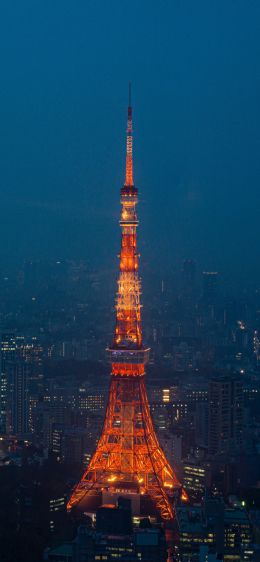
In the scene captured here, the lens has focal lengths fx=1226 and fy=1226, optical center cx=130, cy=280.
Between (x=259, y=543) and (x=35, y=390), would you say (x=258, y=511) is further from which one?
(x=35, y=390)

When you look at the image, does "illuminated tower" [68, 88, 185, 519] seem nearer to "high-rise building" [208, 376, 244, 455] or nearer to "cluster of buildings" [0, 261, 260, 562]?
"cluster of buildings" [0, 261, 260, 562]

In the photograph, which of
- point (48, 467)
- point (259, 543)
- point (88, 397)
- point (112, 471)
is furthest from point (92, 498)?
point (88, 397)

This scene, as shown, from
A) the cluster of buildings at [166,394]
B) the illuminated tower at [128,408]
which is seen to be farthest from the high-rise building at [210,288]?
the illuminated tower at [128,408]

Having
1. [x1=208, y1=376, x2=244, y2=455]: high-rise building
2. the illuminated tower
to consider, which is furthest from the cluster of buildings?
the illuminated tower

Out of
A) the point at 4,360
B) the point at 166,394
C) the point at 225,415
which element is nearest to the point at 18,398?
the point at 4,360

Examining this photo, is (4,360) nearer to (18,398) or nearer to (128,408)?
(18,398)

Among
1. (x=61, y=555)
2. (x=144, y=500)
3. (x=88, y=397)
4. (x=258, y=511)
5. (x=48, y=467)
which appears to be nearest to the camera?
(x=61, y=555)

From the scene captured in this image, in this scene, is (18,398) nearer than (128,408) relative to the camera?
No
